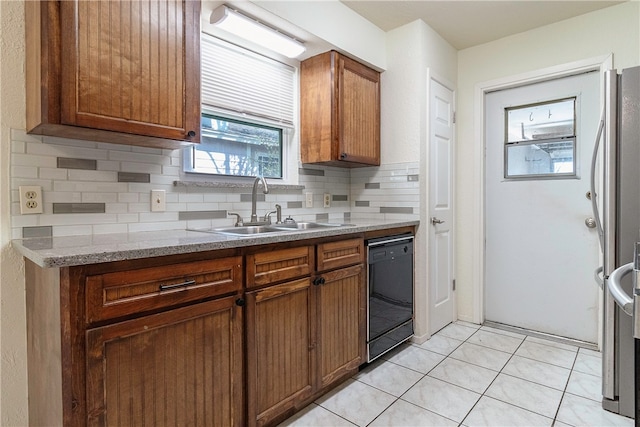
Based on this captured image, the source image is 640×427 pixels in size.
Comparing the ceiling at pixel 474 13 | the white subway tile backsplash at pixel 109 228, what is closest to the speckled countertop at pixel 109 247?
the white subway tile backsplash at pixel 109 228

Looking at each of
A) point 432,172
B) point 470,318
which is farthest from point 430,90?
point 470,318

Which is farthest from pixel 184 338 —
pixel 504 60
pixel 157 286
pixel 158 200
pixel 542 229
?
pixel 504 60

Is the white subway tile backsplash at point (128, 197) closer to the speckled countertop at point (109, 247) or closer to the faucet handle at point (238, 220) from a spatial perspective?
the speckled countertop at point (109, 247)

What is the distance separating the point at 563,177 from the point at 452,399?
1915mm

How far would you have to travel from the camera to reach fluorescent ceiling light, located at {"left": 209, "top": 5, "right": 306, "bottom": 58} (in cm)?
193

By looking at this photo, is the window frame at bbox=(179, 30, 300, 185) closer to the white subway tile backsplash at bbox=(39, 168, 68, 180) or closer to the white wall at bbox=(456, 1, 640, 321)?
the white subway tile backsplash at bbox=(39, 168, 68, 180)

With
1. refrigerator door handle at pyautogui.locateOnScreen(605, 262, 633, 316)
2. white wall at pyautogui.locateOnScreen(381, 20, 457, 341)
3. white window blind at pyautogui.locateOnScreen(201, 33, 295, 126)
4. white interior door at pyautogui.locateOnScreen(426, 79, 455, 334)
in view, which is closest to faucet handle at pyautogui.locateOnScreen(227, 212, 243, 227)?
white window blind at pyautogui.locateOnScreen(201, 33, 295, 126)

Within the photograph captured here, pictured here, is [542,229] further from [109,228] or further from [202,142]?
[109,228]

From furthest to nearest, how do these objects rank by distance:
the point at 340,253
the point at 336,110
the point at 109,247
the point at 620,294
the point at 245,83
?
the point at 336,110 < the point at 245,83 < the point at 340,253 < the point at 109,247 < the point at 620,294

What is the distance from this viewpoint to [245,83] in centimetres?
233

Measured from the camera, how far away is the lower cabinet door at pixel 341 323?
1.89 metres

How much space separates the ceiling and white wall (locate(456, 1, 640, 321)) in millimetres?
92

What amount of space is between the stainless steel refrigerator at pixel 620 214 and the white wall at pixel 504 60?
107cm

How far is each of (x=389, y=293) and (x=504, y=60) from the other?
2.20m
